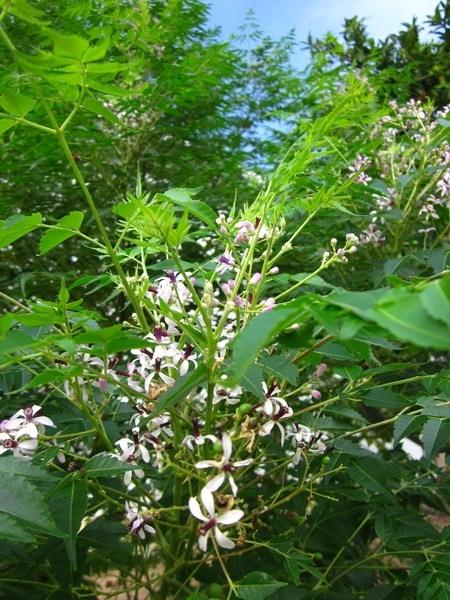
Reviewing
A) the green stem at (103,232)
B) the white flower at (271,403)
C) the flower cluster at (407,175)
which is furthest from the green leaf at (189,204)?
the flower cluster at (407,175)

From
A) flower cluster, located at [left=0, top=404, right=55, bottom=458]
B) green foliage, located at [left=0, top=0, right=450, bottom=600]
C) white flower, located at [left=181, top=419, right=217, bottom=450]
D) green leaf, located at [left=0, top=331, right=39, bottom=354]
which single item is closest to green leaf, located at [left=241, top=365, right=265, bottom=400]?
green foliage, located at [left=0, top=0, right=450, bottom=600]

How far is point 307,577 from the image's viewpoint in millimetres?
1828

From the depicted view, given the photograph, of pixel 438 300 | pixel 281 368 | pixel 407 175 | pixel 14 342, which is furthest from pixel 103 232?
pixel 407 175

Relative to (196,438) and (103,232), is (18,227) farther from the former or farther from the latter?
(196,438)

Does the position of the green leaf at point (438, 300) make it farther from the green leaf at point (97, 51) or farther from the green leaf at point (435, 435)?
the green leaf at point (435, 435)

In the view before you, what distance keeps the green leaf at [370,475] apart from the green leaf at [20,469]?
76 centimetres

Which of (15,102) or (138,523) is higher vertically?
(15,102)

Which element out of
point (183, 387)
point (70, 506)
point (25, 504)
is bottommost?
point (70, 506)

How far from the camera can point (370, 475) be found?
57.5 inches

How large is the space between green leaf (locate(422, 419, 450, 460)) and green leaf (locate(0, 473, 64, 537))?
729 millimetres

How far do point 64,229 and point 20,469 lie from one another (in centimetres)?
40

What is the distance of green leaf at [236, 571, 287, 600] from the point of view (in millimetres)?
1037

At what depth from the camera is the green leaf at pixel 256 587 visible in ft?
3.40

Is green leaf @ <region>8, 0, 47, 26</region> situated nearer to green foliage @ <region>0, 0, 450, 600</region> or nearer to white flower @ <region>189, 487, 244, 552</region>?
green foliage @ <region>0, 0, 450, 600</region>
